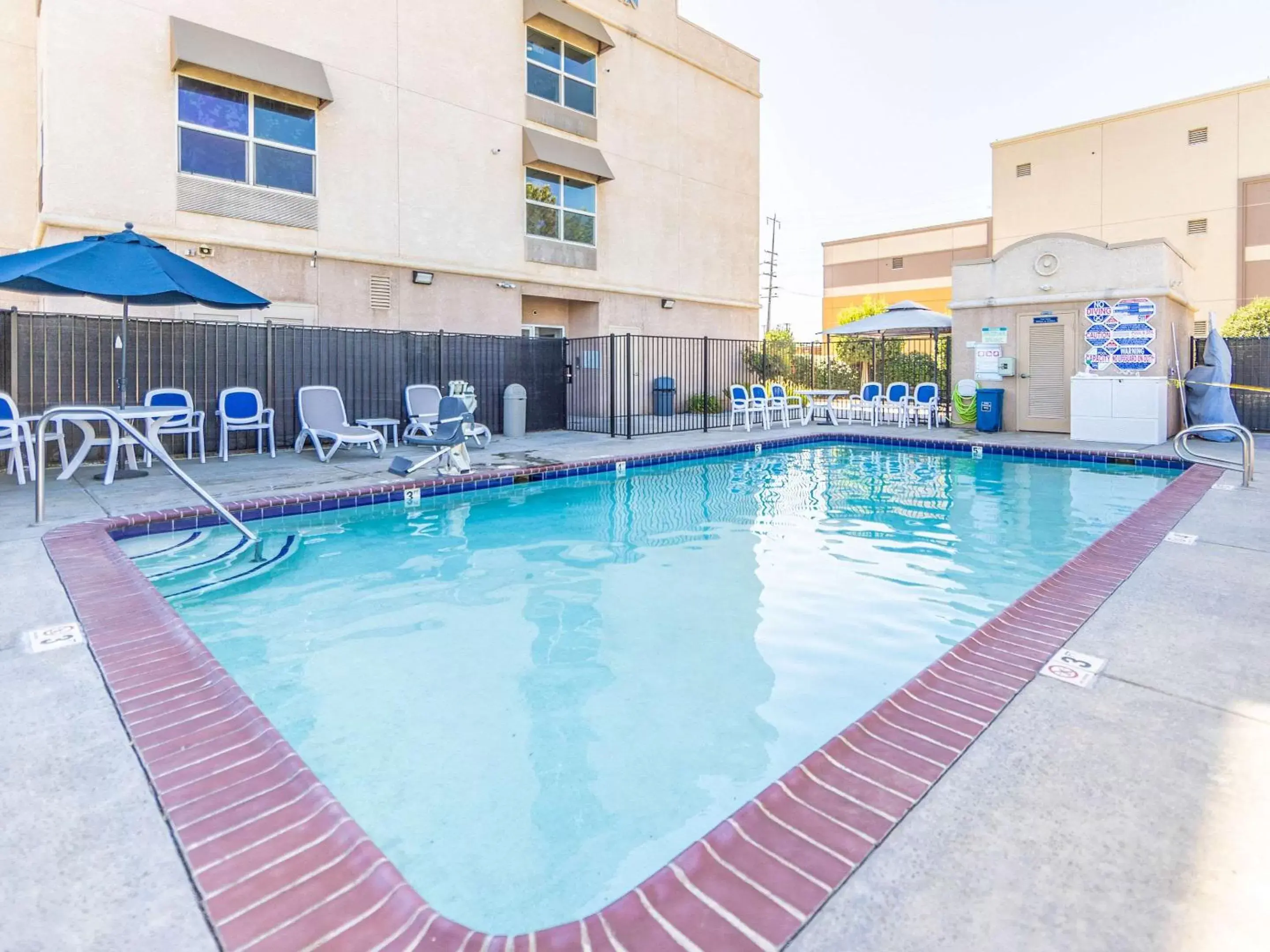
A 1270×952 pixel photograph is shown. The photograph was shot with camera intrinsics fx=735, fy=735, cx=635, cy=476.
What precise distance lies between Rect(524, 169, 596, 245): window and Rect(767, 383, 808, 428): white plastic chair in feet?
16.0

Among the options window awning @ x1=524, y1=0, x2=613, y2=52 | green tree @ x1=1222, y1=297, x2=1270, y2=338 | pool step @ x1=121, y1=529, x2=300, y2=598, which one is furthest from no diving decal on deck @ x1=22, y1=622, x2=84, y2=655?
green tree @ x1=1222, y1=297, x2=1270, y2=338

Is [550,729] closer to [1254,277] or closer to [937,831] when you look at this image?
[937,831]

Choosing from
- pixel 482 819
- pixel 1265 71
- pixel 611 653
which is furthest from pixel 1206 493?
pixel 1265 71

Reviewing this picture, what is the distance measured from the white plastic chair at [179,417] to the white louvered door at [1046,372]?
11.5 metres

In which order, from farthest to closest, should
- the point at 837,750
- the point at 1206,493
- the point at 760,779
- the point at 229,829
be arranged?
the point at 1206,493
the point at 760,779
the point at 837,750
the point at 229,829

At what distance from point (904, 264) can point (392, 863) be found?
132ft

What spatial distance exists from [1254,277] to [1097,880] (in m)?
29.5

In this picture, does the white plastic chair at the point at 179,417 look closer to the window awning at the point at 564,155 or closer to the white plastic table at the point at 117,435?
the white plastic table at the point at 117,435

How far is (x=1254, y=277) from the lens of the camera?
23281 millimetres

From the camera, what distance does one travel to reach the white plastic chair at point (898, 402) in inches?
511

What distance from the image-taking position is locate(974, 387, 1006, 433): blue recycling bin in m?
11.5

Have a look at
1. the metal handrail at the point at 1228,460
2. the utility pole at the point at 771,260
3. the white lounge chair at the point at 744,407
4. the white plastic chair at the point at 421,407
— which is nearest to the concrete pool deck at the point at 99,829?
the metal handrail at the point at 1228,460

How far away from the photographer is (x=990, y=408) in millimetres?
11594

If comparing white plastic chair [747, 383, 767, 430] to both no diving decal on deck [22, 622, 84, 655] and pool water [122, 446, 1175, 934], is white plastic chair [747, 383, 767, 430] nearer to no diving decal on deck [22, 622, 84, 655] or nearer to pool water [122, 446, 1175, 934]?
pool water [122, 446, 1175, 934]
